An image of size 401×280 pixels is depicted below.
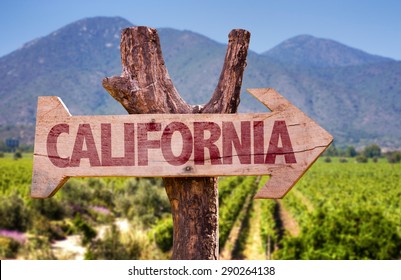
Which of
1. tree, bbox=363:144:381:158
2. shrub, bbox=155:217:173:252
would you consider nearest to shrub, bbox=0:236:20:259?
shrub, bbox=155:217:173:252

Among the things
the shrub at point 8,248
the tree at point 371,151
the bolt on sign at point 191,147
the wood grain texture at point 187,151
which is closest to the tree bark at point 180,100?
the wood grain texture at point 187,151

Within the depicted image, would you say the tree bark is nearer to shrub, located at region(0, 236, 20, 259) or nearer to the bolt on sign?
the bolt on sign

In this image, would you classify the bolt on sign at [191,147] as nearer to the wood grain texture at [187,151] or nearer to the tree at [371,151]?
the wood grain texture at [187,151]

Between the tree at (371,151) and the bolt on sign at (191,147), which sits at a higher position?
the tree at (371,151)

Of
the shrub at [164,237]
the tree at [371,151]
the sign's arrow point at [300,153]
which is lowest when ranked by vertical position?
the shrub at [164,237]

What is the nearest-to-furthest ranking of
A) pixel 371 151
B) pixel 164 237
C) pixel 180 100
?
pixel 180 100 < pixel 164 237 < pixel 371 151

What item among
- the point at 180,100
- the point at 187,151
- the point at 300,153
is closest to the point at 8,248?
the point at 180,100

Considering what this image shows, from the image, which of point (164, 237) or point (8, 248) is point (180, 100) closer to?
point (8, 248)

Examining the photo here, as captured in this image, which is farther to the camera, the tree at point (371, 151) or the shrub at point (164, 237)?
the tree at point (371, 151)
